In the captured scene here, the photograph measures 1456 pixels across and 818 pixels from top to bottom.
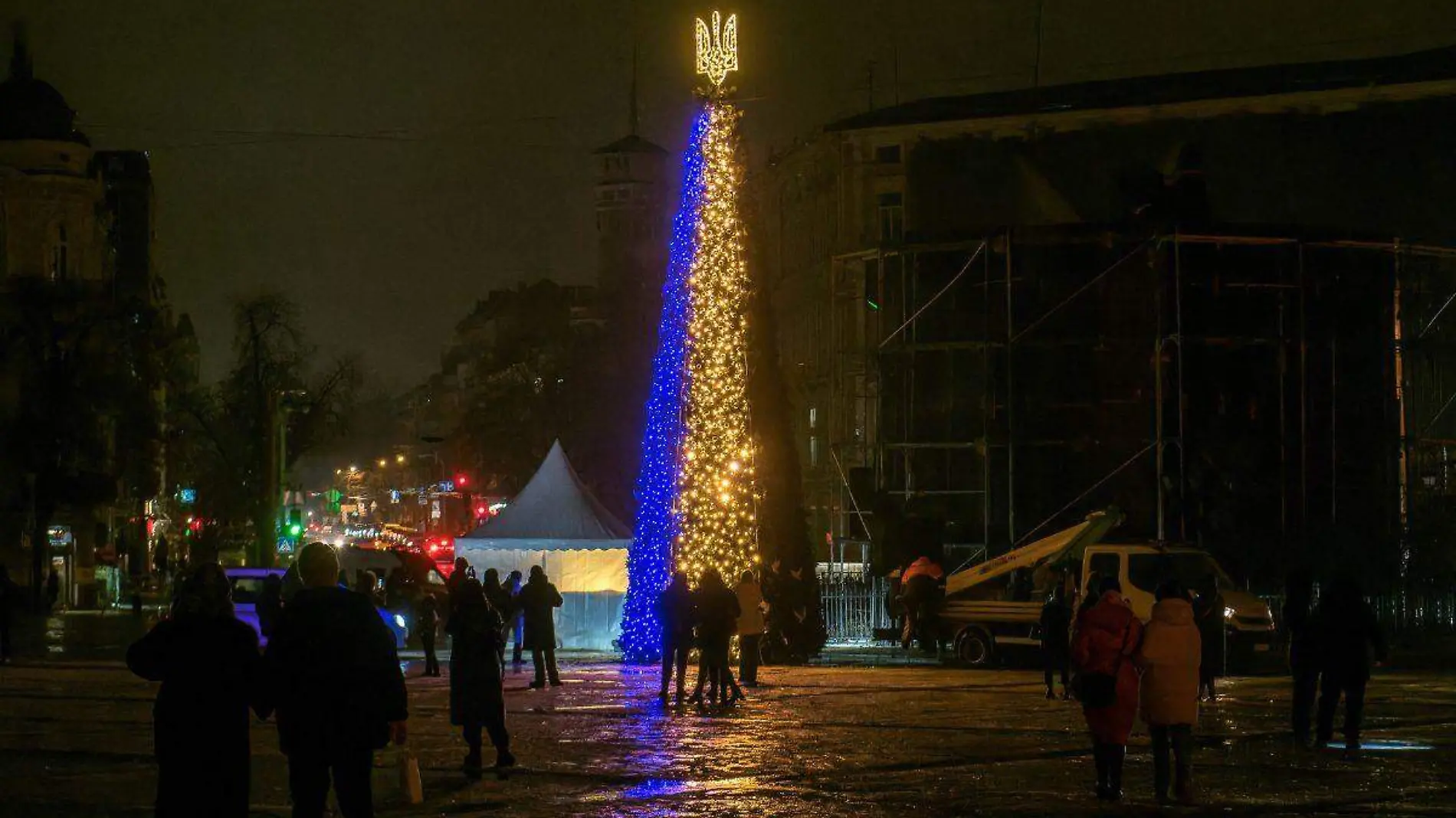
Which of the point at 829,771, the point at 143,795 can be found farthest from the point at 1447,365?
the point at 143,795

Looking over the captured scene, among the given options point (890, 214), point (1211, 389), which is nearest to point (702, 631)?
point (1211, 389)

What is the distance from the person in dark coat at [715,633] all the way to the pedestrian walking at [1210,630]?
5.60m

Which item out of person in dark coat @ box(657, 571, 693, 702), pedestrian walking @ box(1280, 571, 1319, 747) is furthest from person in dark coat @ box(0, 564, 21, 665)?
pedestrian walking @ box(1280, 571, 1319, 747)

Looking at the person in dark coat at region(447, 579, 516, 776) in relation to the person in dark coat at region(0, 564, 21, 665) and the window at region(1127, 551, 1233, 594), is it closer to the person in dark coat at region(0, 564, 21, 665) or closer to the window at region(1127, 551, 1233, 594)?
the window at region(1127, 551, 1233, 594)

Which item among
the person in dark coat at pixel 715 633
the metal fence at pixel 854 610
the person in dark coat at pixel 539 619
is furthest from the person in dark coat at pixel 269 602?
the metal fence at pixel 854 610

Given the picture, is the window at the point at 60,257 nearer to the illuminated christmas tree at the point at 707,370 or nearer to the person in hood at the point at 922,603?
the illuminated christmas tree at the point at 707,370

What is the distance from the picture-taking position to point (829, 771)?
16.2 metres

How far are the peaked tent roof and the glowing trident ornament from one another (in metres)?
9.39

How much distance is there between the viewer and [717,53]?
31.4m

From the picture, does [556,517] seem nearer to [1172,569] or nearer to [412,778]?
[1172,569]

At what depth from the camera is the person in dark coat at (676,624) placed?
77.6 feet

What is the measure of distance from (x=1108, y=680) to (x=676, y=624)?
1017cm

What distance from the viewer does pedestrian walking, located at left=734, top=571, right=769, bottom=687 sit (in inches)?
1051

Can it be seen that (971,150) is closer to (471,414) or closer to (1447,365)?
(1447,365)
